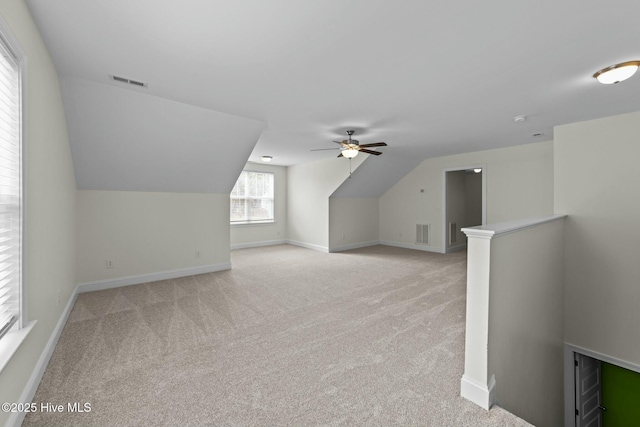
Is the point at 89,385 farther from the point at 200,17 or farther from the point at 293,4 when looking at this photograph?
the point at 293,4

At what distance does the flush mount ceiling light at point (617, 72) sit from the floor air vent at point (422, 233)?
473cm

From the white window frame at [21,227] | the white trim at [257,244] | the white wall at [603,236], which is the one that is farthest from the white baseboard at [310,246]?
the white window frame at [21,227]

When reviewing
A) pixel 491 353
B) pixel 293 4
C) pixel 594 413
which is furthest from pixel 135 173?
pixel 594 413

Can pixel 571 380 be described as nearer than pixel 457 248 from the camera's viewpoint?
Yes

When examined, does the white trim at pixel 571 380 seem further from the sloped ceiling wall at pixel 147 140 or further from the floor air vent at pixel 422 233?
the sloped ceiling wall at pixel 147 140

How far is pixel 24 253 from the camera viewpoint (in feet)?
5.68

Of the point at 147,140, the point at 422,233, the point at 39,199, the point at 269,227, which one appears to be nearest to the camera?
the point at 39,199

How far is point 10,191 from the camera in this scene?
5.38ft

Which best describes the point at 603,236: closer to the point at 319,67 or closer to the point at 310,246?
the point at 319,67

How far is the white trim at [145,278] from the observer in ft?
12.8

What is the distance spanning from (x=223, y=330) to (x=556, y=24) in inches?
146

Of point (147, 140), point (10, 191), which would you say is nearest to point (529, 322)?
point (10, 191)

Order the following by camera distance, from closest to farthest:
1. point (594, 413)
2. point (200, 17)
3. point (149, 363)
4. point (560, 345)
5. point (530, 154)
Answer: point (200, 17), point (149, 363), point (560, 345), point (594, 413), point (530, 154)

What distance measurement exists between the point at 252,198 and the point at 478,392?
22.0 feet
